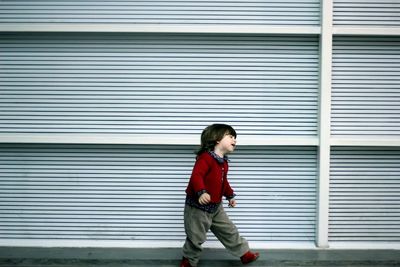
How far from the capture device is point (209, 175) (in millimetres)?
4012

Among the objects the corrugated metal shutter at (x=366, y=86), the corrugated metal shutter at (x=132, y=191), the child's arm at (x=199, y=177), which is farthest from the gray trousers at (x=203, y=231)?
the corrugated metal shutter at (x=366, y=86)

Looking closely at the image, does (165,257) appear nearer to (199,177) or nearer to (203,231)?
(203,231)

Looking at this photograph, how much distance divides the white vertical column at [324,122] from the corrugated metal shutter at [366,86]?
161mm

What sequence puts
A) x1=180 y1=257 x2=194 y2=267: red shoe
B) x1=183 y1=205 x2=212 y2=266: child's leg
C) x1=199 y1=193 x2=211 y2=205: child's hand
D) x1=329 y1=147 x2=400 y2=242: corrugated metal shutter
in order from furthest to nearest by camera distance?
x1=329 y1=147 x2=400 y2=242: corrugated metal shutter < x1=180 y1=257 x2=194 y2=267: red shoe < x1=183 y1=205 x2=212 y2=266: child's leg < x1=199 y1=193 x2=211 y2=205: child's hand

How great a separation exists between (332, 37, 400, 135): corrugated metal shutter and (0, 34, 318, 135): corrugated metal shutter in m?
0.26

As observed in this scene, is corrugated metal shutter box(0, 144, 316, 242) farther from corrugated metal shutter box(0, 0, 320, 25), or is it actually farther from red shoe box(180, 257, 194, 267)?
corrugated metal shutter box(0, 0, 320, 25)

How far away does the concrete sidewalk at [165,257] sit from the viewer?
4281 millimetres

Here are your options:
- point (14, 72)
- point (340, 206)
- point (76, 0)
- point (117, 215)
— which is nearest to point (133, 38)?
point (76, 0)

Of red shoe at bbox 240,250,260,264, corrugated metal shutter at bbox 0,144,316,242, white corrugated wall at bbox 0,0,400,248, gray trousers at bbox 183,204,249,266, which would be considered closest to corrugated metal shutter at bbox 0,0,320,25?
white corrugated wall at bbox 0,0,400,248

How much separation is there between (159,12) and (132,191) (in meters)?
1.87

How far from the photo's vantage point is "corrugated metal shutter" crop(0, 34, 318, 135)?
4.55 meters

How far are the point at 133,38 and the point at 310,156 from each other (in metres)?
2.19

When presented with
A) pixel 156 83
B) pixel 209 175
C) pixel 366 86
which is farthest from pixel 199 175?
pixel 366 86

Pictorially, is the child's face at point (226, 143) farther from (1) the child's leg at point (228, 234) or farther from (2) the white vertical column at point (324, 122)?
(2) the white vertical column at point (324, 122)
